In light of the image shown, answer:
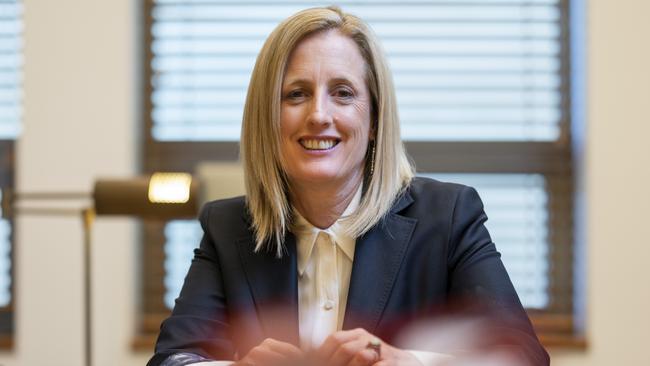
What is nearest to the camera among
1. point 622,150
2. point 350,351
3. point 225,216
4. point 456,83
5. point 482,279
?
point 350,351

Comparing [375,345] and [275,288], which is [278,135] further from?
[375,345]

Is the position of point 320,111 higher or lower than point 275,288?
higher

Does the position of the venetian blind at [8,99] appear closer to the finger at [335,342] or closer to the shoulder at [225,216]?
the shoulder at [225,216]

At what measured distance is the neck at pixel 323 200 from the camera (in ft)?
5.93

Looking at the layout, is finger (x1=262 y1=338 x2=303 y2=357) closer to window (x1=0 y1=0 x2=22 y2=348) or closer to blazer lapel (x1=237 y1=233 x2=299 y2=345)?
blazer lapel (x1=237 y1=233 x2=299 y2=345)

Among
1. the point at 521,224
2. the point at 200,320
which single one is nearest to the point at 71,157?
the point at 521,224

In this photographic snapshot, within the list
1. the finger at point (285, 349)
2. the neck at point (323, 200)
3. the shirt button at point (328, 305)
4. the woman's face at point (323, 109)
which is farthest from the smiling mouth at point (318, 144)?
the finger at point (285, 349)

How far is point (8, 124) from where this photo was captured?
4066 millimetres

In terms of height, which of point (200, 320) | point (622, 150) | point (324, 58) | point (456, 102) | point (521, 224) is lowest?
point (521, 224)

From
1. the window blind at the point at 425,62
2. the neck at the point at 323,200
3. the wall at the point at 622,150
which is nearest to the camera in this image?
the neck at the point at 323,200

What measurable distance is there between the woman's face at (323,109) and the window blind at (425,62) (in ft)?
7.35

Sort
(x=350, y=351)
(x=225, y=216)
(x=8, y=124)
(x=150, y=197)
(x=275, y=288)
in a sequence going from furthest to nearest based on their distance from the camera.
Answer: (x=8, y=124) → (x=150, y=197) → (x=225, y=216) → (x=275, y=288) → (x=350, y=351)

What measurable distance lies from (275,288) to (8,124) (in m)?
2.73

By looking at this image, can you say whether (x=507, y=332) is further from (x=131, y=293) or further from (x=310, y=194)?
(x=131, y=293)
